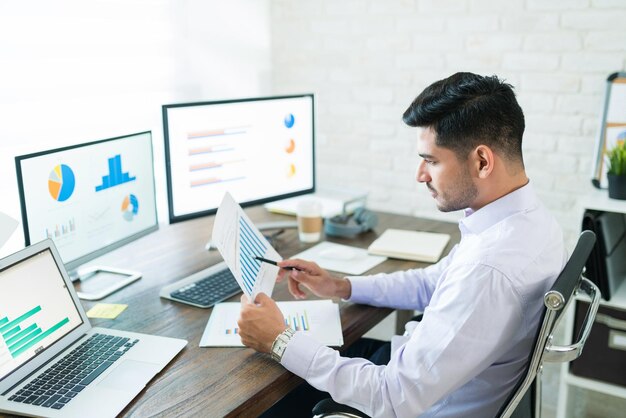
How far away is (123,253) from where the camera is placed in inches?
75.5

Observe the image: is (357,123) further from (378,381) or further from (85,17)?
(378,381)

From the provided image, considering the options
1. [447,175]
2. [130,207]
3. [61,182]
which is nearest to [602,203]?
[447,175]

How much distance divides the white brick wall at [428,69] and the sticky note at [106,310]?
1.45 metres

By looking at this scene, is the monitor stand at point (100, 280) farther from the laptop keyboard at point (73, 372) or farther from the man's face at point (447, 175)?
the man's face at point (447, 175)

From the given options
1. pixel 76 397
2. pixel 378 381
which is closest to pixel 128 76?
pixel 76 397

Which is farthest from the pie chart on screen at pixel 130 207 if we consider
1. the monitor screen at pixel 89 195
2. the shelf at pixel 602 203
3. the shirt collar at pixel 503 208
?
the shelf at pixel 602 203

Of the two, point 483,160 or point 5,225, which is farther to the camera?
point 5,225

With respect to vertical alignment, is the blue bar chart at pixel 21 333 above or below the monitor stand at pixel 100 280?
above

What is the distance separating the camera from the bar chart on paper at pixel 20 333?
1.17 meters

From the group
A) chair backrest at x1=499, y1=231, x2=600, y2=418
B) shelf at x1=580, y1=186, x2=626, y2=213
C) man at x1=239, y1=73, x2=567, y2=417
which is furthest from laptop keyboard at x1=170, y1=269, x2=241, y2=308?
shelf at x1=580, y1=186, x2=626, y2=213

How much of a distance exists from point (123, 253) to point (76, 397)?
0.81 meters

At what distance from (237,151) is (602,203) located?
1.18 m

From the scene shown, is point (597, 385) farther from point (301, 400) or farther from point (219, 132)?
point (219, 132)

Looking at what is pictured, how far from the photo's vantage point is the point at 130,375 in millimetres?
1218
